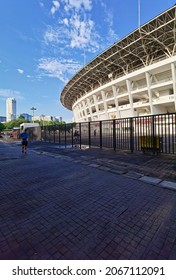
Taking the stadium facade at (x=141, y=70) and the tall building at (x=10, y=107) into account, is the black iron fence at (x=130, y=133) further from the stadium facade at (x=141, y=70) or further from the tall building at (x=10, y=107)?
the tall building at (x=10, y=107)

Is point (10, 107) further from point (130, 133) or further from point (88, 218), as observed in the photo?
point (88, 218)

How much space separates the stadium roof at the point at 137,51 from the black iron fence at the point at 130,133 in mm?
24473

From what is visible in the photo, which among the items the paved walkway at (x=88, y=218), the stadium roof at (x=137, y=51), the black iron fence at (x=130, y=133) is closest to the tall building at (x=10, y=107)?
the stadium roof at (x=137, y=51)

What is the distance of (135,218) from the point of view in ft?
9.49

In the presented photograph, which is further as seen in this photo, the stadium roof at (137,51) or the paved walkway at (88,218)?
the stadium roof at (137,51)

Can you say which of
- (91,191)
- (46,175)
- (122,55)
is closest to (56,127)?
(46,175)

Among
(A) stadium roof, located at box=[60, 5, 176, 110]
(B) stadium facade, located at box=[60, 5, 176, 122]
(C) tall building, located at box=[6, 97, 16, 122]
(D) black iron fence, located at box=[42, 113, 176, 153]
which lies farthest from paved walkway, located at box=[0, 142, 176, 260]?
(C) tall building, located at box=[6, 97, 16, 122]

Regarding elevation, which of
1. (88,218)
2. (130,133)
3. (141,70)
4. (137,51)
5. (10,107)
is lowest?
(88,218)

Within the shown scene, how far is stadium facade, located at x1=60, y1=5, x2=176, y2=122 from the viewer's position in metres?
28.0

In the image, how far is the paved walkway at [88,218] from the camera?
211 cm

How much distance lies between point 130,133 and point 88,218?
313 inches

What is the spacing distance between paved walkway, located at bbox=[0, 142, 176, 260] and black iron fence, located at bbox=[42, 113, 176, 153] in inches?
166

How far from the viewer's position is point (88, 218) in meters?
2.92

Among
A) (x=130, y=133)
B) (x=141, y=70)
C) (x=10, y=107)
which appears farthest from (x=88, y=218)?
(x=10, y=107)
